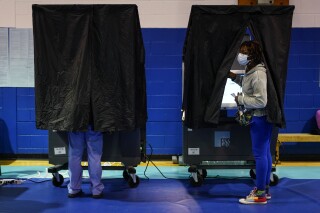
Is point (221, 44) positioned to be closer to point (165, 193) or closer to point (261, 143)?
point (261, 143)

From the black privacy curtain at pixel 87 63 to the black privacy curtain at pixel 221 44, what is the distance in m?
0.68

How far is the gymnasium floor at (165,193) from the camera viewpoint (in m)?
3.70

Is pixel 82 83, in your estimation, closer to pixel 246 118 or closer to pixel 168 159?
pixel 246 118

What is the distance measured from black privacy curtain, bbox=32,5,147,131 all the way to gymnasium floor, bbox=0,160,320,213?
72cm

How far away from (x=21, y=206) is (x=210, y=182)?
82.3 inches

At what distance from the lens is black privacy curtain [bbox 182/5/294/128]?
13.7 feet

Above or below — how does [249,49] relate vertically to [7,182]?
above

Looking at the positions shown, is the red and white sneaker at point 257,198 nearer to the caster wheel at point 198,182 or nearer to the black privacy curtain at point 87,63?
the caster wheel at point 198,182

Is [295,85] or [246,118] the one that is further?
[295,85]

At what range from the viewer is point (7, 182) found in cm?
457

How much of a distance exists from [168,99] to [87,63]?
226cm

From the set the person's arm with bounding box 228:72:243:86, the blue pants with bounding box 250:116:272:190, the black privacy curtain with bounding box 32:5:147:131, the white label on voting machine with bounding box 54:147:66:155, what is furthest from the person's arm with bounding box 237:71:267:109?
the white label on voting machine with bounding box 54:147:66:155

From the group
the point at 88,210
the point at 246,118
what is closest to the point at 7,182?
the point at 88,210

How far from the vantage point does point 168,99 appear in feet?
19.9
